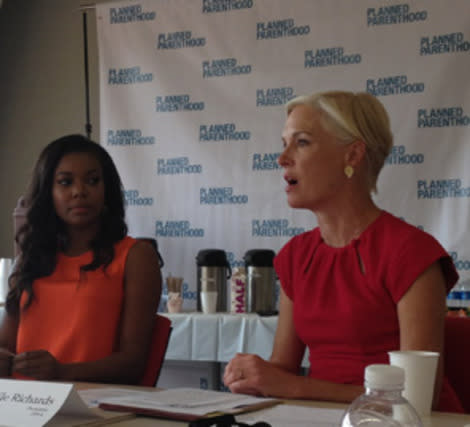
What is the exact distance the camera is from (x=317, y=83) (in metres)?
3.65

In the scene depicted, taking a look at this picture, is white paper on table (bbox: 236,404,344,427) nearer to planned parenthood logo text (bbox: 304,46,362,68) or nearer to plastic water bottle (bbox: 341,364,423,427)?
plastic water bottle (bbox: 341,364,423,427)

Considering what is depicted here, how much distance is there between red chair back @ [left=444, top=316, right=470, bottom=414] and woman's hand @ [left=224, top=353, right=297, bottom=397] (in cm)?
36

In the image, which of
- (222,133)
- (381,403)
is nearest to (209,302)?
(222,133)

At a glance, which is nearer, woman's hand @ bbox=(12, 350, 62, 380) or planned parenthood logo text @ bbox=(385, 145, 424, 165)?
woman's hand @ bbox=(12, 350, 62, 380)

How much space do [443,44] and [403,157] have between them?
0.55 meters

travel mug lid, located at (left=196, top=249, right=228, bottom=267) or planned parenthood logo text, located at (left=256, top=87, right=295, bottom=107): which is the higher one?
planned parenthood logo text, located at (left=256, top=87, right=295, bottom=107)

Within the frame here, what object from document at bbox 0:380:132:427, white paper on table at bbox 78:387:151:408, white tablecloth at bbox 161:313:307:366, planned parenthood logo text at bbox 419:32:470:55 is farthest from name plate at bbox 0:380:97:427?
planned parenthood logo text at bbox 419:32:470:55

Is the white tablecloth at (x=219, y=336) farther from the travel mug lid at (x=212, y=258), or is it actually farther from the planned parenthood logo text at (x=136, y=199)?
the planned parenthood logo text at (x=136, y=199)

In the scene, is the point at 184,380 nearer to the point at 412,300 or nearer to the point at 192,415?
the point at 412,300

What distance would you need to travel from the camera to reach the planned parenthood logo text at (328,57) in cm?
359

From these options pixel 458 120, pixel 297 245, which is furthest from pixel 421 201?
pixel 297 245

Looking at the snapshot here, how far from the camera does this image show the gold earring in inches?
66.4

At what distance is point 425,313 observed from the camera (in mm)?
1465

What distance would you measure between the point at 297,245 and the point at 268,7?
2311 millimetres
